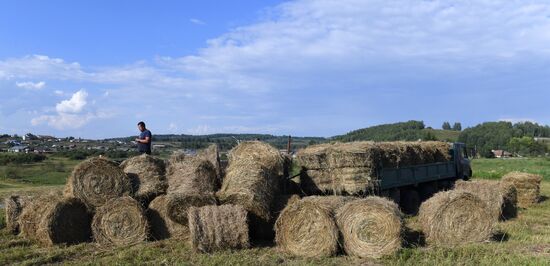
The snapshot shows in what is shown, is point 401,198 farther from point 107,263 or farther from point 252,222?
point 107,263

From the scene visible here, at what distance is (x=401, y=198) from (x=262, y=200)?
263 inches

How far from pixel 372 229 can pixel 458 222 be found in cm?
231

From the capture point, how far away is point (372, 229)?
9406 millimetres

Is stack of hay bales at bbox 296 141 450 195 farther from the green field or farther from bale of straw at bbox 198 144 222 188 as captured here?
the green field

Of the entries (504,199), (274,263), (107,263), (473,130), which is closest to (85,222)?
(107,263)

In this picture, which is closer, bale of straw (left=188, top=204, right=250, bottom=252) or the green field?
the green field

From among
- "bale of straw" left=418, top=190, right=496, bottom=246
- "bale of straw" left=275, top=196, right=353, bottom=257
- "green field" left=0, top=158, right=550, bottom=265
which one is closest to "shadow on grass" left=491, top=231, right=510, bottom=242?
"green field" left=0, top=158, right=550, bottom=265

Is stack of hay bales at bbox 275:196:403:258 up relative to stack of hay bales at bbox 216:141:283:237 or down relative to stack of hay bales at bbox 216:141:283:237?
down

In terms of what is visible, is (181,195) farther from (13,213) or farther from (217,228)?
(13,213)

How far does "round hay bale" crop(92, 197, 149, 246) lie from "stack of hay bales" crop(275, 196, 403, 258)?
9.80 feet

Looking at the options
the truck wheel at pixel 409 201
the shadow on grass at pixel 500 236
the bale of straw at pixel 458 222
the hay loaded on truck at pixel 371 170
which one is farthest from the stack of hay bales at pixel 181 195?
the truck wheel at pixel 409 201

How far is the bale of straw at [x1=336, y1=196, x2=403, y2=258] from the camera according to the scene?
931 cm

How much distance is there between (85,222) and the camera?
1151 cm

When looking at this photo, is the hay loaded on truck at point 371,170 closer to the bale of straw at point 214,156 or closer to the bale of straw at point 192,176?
the bale of straw at point 214,156
